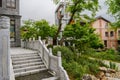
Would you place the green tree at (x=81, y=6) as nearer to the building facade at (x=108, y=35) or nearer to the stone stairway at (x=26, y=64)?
the stone stairway at (x=26, y=64)

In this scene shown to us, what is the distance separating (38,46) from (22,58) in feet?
6.70

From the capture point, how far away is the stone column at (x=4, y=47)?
5.57 metres

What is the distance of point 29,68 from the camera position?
34.2 ft

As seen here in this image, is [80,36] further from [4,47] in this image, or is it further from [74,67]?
[4,47]

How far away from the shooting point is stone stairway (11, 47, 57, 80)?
965cm

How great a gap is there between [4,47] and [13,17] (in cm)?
1416

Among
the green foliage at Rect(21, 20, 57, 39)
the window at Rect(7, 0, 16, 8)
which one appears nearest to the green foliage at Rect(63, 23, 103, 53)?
the green foliage at Rect(21, 20, 57, 39)

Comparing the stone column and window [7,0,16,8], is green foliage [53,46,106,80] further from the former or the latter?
window [7,0,16,8]

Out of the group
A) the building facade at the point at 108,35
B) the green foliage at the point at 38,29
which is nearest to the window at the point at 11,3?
the green foliage at the point at 38,29

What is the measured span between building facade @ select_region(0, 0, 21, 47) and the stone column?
13630mm

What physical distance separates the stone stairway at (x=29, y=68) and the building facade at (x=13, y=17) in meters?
7.71

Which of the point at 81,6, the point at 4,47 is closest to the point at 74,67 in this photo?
the point at 4,47

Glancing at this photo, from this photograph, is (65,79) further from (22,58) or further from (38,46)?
(38,46)

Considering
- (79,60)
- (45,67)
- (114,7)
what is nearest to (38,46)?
(45,67)
